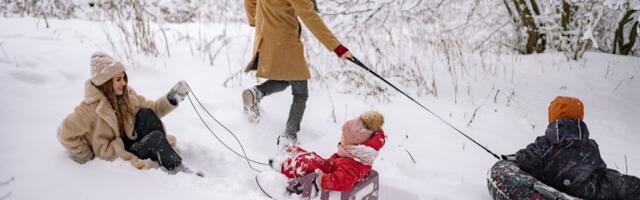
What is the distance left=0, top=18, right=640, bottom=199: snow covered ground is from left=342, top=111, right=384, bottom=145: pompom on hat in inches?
20.4

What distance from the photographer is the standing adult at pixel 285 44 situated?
117 inches

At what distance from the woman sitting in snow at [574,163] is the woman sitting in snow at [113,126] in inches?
91.3

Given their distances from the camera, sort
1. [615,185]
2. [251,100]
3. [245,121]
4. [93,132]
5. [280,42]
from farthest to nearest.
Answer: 1. [245,121]
2. [251,100]
3. [280,42]
4. [93,132]
5. [615,185]

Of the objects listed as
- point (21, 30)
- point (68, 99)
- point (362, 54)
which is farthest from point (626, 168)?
point (21, 30)

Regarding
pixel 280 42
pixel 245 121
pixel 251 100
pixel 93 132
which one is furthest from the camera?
pixel 245 121

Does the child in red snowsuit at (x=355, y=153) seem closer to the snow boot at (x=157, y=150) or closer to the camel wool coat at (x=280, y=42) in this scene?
the camel wool coat at (x=280, y=42)

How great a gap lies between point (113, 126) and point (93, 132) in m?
0.12

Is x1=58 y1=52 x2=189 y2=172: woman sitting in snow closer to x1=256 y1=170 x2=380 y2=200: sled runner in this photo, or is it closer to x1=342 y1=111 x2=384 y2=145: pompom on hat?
x1=256 y1=170 x2=380 y2=200: sled runner

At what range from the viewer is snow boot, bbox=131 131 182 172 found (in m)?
2.73

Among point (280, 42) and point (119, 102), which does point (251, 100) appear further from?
point (119, 102)

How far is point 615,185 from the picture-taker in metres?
2.55

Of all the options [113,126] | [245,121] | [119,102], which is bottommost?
[245,121]

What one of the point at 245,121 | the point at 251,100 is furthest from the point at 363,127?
the point at 245,121

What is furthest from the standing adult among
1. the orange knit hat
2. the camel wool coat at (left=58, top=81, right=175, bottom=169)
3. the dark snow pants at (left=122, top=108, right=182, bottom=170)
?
the orange knit hat
